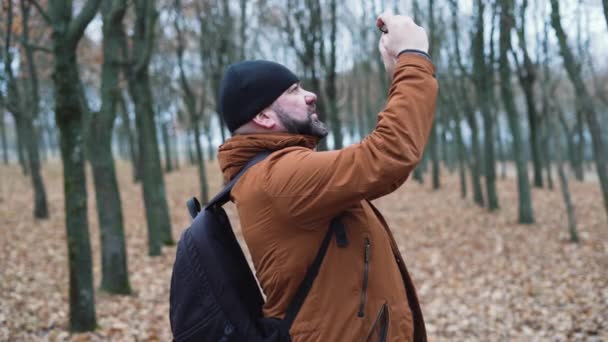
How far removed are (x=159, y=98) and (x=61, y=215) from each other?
55.4 ft

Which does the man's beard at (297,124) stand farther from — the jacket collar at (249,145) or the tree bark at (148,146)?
the tree bark at (148,146)

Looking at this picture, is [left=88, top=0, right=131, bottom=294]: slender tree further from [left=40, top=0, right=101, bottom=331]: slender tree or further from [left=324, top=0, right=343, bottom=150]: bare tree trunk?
[left=324, top=0, right=343, bottom=150]: bare tree trunk

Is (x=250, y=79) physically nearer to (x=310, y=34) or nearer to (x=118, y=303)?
(x=118, y=303)

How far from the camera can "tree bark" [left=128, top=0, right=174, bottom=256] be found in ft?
36.3

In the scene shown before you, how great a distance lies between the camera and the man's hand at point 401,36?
5.80ft

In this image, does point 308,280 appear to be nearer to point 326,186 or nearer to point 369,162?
point 326,186

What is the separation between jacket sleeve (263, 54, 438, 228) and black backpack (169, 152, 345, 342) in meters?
0.18

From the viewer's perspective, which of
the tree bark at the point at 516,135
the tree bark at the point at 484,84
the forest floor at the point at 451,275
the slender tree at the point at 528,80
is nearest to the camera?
the forest floor at the point at 451,275

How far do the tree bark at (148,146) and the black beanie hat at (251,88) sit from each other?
9.21 metres

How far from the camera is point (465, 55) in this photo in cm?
1762

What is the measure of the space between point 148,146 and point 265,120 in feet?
34.4

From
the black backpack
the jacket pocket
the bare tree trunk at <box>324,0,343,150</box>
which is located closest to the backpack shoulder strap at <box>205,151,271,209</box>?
the black backpack

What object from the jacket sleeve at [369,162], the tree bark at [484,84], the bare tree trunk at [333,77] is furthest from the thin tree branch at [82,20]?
the tree bark at [484,84]

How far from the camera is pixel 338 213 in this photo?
177cm
